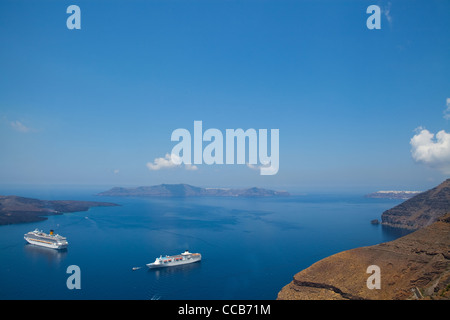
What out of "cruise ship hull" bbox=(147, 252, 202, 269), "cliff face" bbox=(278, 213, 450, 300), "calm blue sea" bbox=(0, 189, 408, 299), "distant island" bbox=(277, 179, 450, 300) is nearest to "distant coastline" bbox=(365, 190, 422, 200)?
"calm blue sea" bbox=(0, 189, 408, 299)

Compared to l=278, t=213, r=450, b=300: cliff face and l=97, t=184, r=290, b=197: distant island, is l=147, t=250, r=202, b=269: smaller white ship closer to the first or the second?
l=278, t=213, r=450, b=300: cliff face

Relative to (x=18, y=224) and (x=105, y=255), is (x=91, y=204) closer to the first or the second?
(x=18, y=224)

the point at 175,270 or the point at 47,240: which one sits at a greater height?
the point at 47,240

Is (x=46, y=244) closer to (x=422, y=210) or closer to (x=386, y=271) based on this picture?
(x=386, y=271)

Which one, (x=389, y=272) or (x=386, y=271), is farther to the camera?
(x=386, y=271)

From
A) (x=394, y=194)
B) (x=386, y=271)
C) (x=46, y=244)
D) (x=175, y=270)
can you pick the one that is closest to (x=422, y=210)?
(x=386, y=271)
